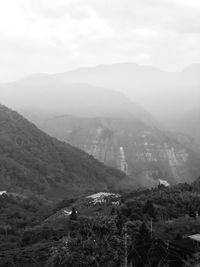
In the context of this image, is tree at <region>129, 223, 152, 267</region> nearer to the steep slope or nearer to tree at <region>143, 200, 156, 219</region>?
tree at <region>143, 200, 156, 219</region>

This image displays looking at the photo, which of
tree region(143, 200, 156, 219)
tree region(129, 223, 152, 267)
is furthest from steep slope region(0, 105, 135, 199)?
tree region(129, 223, 152, 267)

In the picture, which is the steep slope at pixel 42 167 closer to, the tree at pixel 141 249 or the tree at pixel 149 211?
the tree at pixel 149 211

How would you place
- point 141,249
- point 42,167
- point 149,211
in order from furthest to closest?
point 42,167
point 149,211
point 141,249

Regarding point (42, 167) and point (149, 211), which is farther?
point (42, 167)

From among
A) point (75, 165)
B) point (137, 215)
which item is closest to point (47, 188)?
point (75, 165)

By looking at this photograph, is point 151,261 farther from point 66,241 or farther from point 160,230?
point 160,230

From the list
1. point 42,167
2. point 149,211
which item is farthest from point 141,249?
point 42,167

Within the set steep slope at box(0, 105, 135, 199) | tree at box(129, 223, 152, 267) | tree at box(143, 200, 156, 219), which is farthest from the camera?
steep slope at box(0, 105, 135, 199)

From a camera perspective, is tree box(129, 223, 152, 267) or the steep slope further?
the steep slope

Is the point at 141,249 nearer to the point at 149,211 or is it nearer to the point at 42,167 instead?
the point at 149,211
